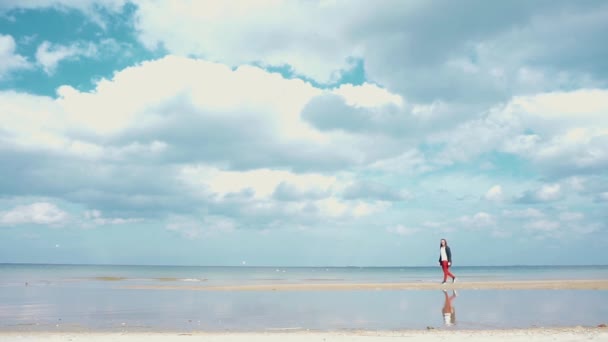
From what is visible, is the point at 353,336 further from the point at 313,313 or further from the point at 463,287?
the point at 463,287

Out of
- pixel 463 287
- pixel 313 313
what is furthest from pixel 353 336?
pixel 463 287

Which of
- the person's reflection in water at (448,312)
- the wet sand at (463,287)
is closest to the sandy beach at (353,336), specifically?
the person's reflection in water at (448,312)

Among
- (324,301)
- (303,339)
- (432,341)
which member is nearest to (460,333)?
(432,341)

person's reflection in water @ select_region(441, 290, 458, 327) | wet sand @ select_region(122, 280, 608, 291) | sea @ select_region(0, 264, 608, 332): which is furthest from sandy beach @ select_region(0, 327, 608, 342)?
wet sand @ select_region(122, 280, 608, 291)

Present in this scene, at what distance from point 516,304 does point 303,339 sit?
11919 mm

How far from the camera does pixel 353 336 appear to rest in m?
12.7

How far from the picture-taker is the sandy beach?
12.0m

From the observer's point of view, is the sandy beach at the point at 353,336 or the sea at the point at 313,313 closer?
the sandy beach at the point at 353,336

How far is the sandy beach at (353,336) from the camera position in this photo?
39.3ft

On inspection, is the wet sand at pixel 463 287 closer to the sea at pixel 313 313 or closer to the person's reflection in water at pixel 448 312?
the sea at pixel 313 313

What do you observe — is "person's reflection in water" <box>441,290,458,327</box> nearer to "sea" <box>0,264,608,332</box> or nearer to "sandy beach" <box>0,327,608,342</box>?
"sea" <box>0,264,608,332</box>

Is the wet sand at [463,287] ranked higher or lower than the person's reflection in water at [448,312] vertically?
lower

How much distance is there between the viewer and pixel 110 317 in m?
17.8

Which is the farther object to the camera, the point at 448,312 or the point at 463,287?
the point at 463,287
